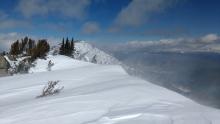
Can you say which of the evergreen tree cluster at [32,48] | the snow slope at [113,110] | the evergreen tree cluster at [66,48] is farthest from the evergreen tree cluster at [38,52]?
the snow slope at [113,110]

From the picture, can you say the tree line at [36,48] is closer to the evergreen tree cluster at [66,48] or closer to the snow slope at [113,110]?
the evergreen tree cluster at [66,48]

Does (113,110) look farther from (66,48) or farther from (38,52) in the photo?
(66,48)

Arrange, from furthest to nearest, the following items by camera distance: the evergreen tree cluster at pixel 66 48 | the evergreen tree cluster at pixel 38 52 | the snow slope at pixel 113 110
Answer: the evergreen tree cluster at pixel 66 48 → the evergreen tree cluster at pixel 38 52 → the snow slope at pixel 113 110

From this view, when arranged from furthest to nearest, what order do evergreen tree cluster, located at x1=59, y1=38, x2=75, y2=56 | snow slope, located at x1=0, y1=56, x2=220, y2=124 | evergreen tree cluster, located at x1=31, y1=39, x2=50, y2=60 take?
evergreen tree cluster, located at x1=59, y1=38, x2=75, y2=56 → evergreen tree cluster, located at x1=31, y1=39, x2=50, y2=60 → snow slope, located at x1=0, y1=56, x2=220, y2=124

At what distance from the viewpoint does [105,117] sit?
24.1 ft

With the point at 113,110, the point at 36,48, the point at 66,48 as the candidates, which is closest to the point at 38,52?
the point at 36,48

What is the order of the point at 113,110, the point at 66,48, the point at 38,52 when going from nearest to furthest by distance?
the point at 113,110 → the point at 38,52 → the point at 66,48

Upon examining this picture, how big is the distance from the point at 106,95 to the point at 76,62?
177 feet

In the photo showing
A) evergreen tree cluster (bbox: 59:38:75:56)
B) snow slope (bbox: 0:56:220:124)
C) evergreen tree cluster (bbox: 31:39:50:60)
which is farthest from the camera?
evergreen tree cluster (bbox: 59:38:75:56)

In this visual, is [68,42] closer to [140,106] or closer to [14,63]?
[14,63]

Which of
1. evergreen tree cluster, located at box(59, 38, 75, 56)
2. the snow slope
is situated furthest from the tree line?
the snow slope

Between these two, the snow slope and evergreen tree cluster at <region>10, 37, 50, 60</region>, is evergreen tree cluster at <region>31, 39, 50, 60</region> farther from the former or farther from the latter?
the snow slope

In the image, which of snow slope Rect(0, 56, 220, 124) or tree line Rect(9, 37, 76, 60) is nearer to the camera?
snow slope Rect(0, 56, 220, 124)

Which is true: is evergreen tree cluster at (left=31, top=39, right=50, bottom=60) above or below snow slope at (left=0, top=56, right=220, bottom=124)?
above
